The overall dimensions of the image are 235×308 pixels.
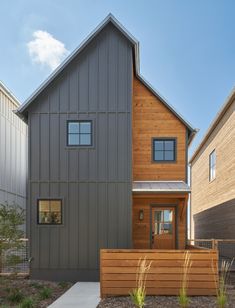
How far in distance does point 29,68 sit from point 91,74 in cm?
1284

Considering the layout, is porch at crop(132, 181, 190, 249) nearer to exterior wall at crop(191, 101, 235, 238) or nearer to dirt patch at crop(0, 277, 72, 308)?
dirt patch at crop(0, 277, 72, 308)

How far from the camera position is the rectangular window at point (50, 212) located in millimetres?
11914

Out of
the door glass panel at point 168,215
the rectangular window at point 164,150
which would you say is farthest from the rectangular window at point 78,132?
the door glass panel at point 168,215

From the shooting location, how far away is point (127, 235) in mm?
11719

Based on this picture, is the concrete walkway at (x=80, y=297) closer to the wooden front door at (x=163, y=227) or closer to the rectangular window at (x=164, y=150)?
the wooden front door at (x=163, y=227)

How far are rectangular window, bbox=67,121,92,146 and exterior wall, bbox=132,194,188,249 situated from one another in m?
2.56

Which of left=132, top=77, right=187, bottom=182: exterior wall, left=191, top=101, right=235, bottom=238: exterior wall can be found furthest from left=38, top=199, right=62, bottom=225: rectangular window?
left=191, top=101, right=235, bottom=238: exterior wall

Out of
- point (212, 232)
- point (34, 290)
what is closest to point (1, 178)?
point (34, 290)

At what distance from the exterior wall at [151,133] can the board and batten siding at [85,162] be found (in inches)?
43.1

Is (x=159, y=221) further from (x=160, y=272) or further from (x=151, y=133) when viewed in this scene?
(x=160, y=272)

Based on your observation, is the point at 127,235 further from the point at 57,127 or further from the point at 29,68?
the point at 29,68

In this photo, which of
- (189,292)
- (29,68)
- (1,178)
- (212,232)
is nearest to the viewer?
(189,292)

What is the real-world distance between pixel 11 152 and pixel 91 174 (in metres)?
8.36

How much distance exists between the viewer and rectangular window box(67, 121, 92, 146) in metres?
12.1
